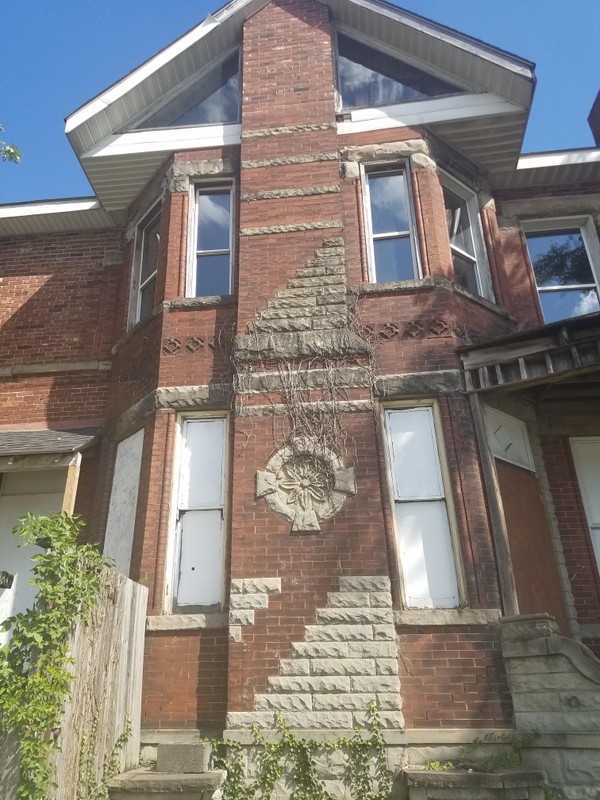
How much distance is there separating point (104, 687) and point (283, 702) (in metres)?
1.60

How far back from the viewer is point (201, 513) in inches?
276

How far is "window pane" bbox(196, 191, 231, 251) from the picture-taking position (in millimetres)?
8875

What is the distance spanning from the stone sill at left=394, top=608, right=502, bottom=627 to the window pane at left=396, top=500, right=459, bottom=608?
20 cm

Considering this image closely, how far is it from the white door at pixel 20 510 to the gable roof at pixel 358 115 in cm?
465

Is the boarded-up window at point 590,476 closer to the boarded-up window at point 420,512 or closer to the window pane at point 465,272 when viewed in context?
the boarded-up window at point 420,512

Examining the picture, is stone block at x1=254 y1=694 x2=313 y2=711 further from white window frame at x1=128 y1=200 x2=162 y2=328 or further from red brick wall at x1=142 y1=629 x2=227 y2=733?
white window frame at x1=128 y1=200 x2=162 y2=328

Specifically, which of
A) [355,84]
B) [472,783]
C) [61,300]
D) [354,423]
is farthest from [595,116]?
[472,783]

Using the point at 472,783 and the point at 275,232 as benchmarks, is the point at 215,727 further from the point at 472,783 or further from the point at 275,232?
the point at 275,232

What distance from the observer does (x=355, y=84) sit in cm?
958

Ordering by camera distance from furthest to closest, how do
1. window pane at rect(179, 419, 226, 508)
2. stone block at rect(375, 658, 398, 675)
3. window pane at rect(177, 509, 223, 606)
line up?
window pane at rect(179, 419, 226, 508)
window pane at rect(177, 509, 223, 606)
stone block at rect(375, 658, 398, 675)

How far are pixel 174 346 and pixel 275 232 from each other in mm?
1939

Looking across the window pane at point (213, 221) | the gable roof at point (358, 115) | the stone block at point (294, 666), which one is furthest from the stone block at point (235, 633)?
the gable roof at point (358, 115)

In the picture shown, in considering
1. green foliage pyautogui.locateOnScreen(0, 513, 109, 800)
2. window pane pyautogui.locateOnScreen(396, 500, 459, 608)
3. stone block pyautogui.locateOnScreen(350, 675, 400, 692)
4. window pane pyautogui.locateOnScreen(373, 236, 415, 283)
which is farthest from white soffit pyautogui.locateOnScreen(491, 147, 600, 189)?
green foliage pyautogui.locateOnScreen(0, 513, 109, 800)

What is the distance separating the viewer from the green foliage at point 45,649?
A: 13.8 ft
